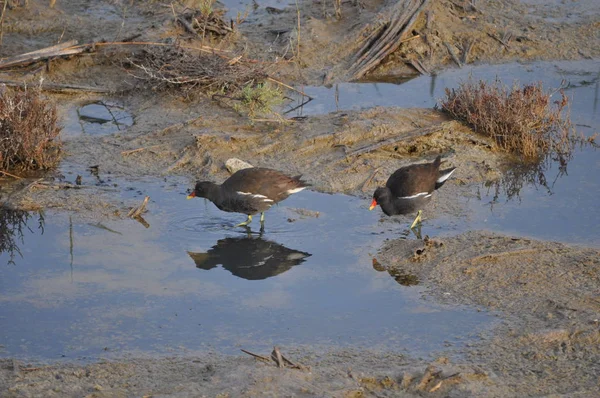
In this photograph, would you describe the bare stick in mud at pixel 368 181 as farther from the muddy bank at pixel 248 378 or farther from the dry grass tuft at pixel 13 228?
the muddy bank at pixel 248 378

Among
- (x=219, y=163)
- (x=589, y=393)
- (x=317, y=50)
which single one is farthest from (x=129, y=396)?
(x=317, y=50)

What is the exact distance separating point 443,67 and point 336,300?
6867 mm

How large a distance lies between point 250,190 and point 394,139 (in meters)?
2.53

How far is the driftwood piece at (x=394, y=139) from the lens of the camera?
11.0 meters

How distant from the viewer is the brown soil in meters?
6.46

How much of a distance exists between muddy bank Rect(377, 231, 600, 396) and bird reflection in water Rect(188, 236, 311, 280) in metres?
0.97

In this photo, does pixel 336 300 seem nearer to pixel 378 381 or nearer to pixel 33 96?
pixel 378 381

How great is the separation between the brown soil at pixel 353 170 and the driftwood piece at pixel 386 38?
0.71 feet

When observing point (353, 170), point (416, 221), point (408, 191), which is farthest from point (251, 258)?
point (353, 170)

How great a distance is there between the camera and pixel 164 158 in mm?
11156

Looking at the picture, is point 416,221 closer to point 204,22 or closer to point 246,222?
point 246,222

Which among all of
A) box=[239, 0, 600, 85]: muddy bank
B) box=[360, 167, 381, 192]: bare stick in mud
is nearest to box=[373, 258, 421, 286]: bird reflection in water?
box=[360, 167, 381, 192]: bare stick in mud

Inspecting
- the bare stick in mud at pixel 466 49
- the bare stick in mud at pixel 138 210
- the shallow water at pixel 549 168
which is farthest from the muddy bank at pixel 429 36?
the bare stick in mud at pixel 138 210

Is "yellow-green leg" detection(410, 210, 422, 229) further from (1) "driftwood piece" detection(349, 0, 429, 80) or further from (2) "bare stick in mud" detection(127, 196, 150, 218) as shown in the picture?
(1) "driftwood piece" detection(349, 0, 429, 80)
